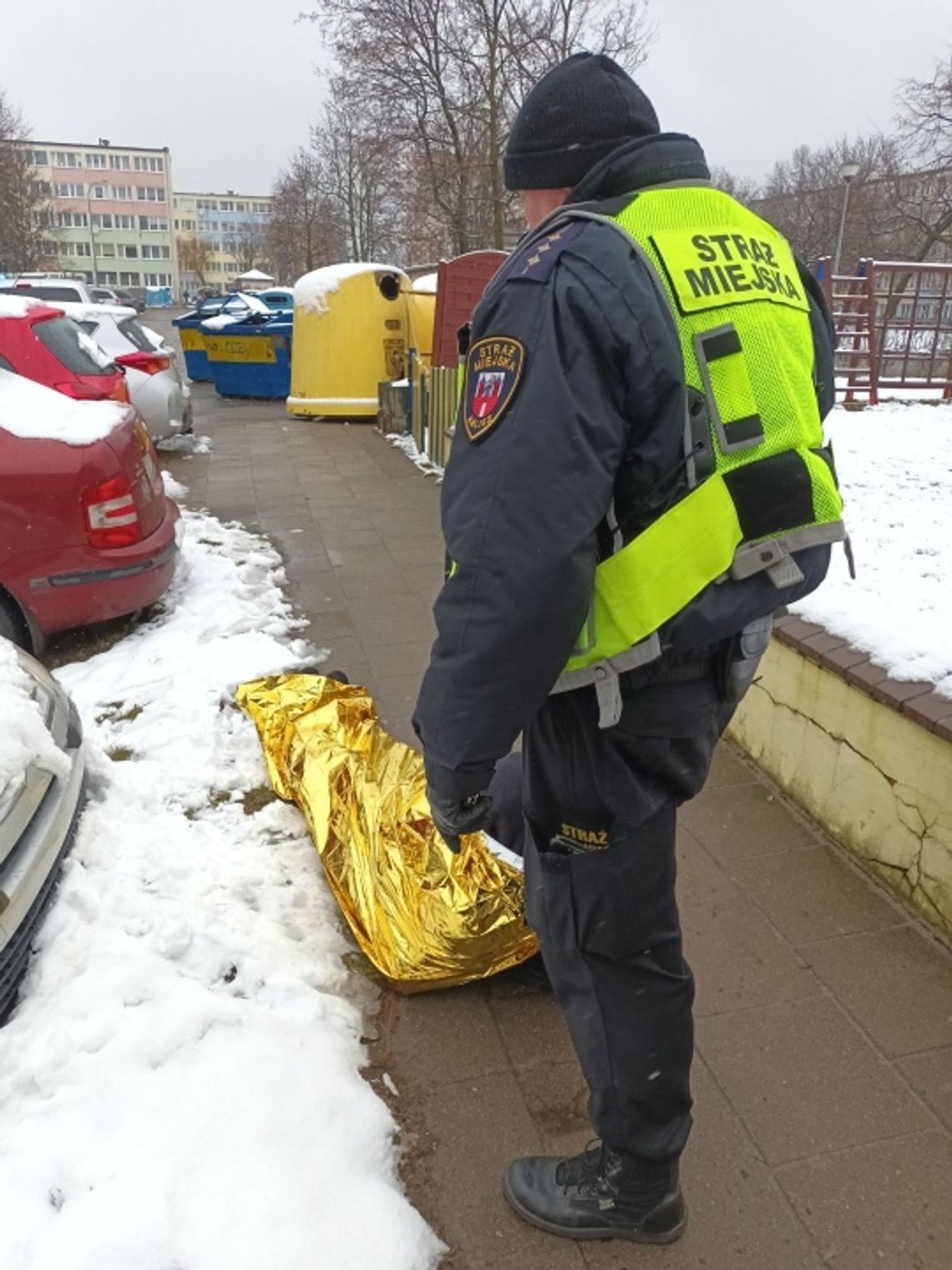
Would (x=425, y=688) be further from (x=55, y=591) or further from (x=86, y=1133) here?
(x=55, y=591)

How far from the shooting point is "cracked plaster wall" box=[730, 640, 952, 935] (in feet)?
8.75

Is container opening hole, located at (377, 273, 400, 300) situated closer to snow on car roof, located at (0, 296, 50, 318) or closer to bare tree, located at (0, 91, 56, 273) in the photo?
snow on car roof, located at (0, 296, 50, 318)

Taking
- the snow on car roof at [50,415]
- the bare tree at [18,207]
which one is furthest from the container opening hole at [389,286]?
the bare tree at [18,207]

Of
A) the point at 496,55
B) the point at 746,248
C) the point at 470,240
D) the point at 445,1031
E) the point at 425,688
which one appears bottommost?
the point at 445,1031

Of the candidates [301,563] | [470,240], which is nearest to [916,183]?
[470,240]

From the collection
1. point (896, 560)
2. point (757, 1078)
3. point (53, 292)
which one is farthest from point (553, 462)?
point (53, 292)

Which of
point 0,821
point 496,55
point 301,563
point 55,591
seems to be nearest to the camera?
point 0,821

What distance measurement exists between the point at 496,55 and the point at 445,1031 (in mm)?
Result: 18432

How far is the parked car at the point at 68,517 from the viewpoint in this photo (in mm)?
4348

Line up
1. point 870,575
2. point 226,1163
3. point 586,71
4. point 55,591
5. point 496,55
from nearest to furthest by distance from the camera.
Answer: point 586,71
point 226,1163
point 870,575
point 55,591
point 496,55

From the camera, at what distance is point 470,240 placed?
19469 mm

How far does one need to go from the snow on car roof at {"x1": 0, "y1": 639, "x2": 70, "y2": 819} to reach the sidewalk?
1.15m

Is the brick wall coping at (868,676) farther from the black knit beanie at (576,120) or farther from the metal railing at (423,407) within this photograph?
the metal railing at (423,407)

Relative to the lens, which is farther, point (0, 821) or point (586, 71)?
point (0, 821)
